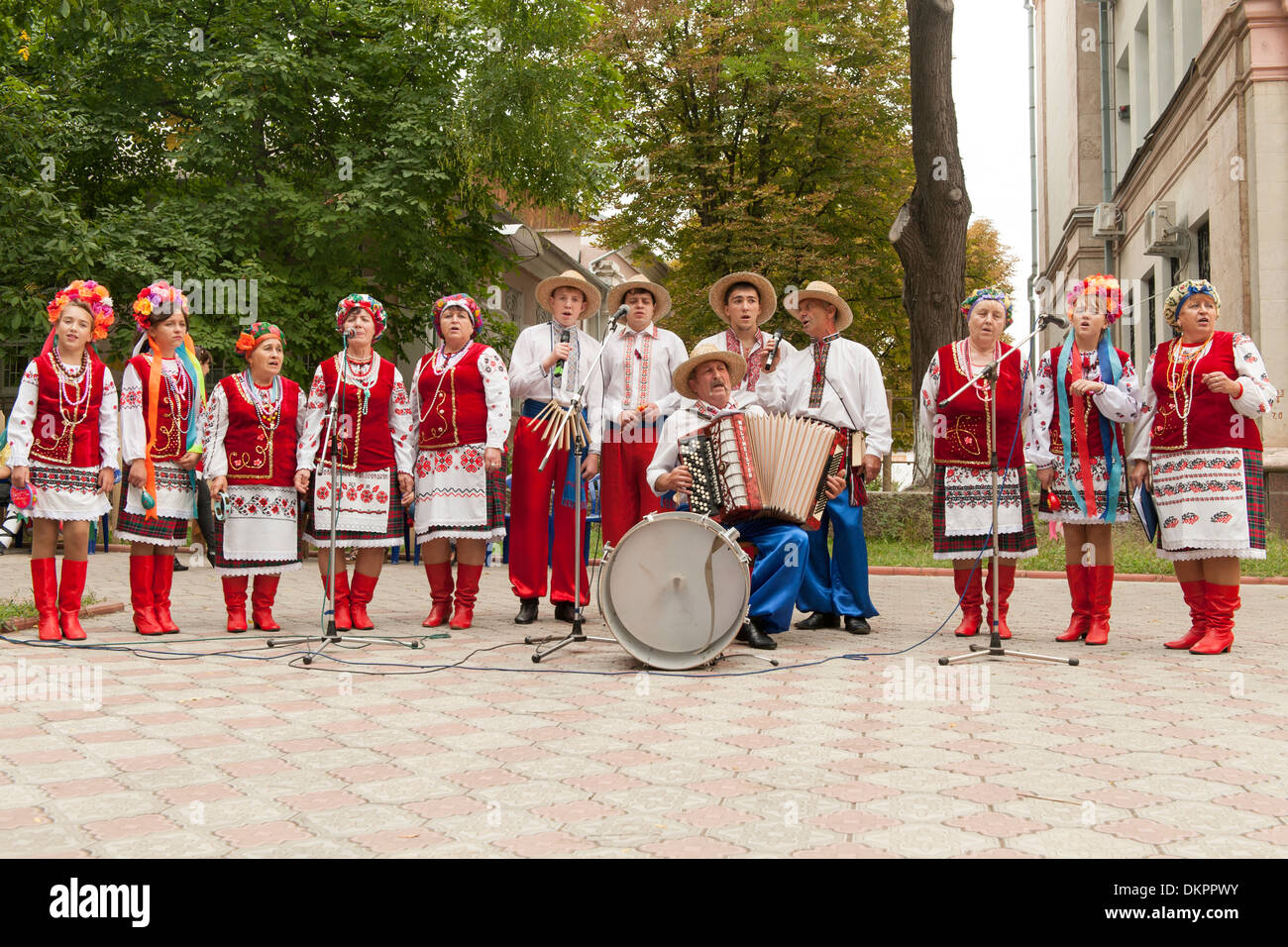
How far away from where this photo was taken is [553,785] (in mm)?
4031

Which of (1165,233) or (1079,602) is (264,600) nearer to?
(1079,602)

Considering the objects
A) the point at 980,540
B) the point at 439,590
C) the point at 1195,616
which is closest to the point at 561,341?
the point at 439,590

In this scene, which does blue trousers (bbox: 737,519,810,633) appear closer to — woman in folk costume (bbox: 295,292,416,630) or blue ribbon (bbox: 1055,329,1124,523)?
blue ribbon (bbox: 1055,329,1124,523)

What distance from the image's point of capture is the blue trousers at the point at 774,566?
7320 millimetres

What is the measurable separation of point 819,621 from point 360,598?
10.6ft

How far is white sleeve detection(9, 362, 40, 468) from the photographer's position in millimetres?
7336

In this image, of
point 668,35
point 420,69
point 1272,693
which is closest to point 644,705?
point 1272,693

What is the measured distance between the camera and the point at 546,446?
839 cm

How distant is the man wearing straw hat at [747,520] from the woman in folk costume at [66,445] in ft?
11.8

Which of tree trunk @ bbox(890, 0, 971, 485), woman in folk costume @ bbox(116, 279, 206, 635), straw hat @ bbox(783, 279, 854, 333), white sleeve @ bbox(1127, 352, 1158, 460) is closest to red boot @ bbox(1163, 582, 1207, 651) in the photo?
white sleeve @ bbox(1127, 352, 1158, 460)

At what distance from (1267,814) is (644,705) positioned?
2.64 meters

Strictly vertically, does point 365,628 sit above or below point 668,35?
below

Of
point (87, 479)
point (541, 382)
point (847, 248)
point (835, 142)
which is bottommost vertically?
point (87, 479)

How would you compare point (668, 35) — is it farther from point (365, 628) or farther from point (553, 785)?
point (553, 785)
